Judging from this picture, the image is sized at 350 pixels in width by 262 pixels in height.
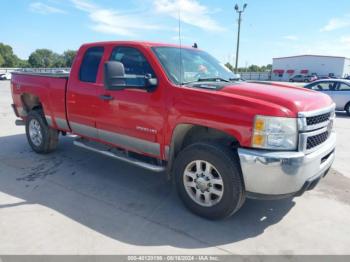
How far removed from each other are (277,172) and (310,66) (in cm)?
7060

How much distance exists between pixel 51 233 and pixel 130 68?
2.26 m

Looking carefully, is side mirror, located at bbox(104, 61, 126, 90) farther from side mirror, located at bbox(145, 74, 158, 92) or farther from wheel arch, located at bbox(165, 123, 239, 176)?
wheel arch, located at bbox(165, 123, 239, 176)

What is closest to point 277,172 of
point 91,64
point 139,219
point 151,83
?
point 139,219

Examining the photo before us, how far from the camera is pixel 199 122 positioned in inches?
124

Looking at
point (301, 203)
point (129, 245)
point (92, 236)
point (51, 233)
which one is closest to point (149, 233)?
point (129, 245)

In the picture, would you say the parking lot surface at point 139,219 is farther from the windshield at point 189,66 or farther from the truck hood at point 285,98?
the windshield at point 189,66

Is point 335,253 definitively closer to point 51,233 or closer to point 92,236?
point 92,236

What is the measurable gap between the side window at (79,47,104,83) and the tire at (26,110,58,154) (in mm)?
1537

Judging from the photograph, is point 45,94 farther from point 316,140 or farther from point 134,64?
point 316,140

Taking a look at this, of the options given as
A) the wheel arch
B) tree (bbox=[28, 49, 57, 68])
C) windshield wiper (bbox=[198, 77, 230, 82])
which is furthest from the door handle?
tree (bbox=[28, 49, 57, 68])

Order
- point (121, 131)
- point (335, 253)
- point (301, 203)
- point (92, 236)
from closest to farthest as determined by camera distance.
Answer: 1. point (335, 253)
2. point (92, 236)
3. point (301, 203)
4. point (121, 131)

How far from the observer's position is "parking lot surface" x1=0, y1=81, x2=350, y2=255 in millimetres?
2838

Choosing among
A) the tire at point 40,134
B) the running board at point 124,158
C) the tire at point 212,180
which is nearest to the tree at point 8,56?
the tire at point 40,134

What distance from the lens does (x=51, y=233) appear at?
9.93 feet
